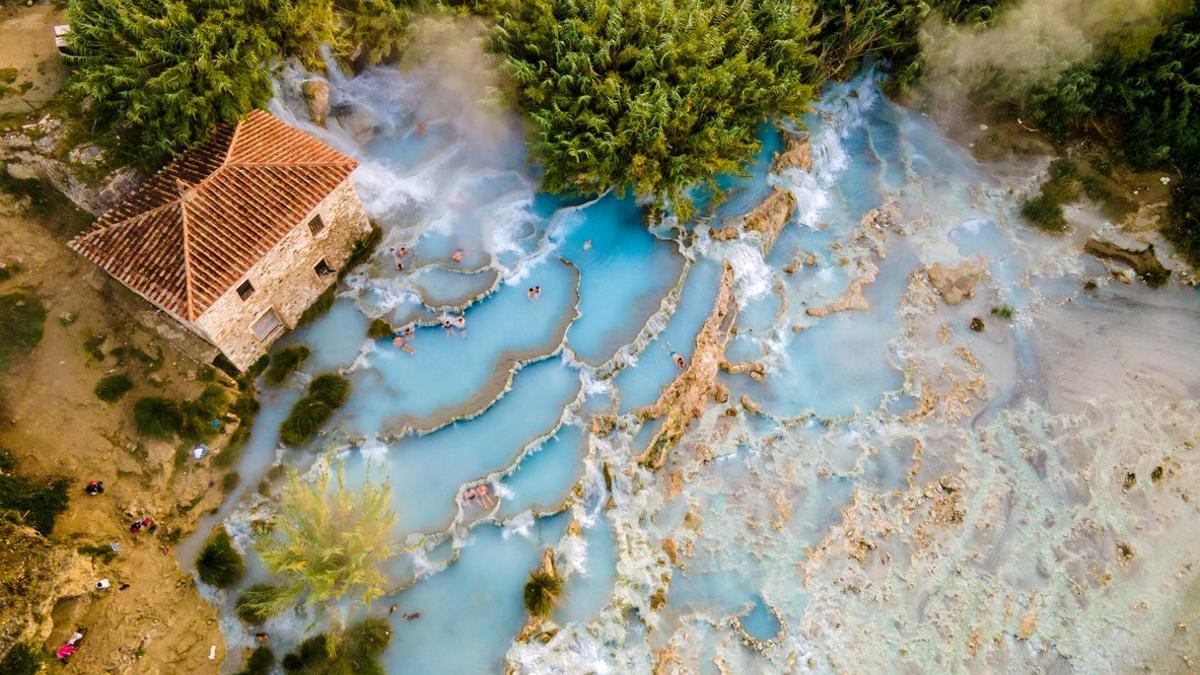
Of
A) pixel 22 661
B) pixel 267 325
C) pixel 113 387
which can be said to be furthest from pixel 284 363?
pixel 22 661

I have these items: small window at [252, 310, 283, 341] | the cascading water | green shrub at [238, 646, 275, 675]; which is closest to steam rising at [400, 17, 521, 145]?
the cascading water

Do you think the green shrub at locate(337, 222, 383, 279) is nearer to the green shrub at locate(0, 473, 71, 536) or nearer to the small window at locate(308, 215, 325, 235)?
the small window at locate(308, 215, 325, 235)

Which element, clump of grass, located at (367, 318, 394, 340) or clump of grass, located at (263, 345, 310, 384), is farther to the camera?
clump of grass, located at (367, 318, 394, 340)

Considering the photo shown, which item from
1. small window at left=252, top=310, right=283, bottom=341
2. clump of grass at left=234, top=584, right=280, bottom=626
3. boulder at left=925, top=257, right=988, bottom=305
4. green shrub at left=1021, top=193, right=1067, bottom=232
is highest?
green shrub at left=1021, top=193, right=1067, bottom=232

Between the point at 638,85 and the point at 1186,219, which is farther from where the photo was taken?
the point at 1186,219

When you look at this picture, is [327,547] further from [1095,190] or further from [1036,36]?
[1095,190]

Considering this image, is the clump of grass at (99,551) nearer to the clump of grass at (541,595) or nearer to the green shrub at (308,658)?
the green shrub at (308,658)

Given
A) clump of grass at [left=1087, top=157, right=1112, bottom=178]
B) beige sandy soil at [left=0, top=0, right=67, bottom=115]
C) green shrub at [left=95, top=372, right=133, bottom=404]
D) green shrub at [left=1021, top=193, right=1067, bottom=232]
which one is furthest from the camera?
clump of grass at [left=1087, top=157, right=1112, bottom=178]
